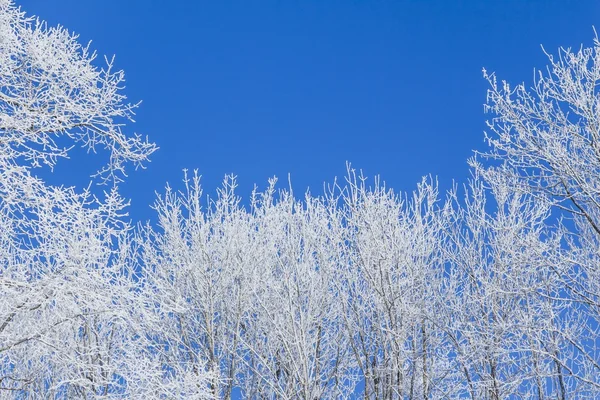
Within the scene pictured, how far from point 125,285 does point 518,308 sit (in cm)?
655

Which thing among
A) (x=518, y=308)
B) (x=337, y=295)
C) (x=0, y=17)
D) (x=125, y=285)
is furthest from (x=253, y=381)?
(x=0, y=17)

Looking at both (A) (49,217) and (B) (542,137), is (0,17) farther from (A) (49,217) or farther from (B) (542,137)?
(B) (542,137)

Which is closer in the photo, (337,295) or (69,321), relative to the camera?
(69,321)

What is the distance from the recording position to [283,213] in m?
14.2

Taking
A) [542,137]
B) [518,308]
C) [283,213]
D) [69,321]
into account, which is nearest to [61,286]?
[69,321]

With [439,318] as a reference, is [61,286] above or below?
below

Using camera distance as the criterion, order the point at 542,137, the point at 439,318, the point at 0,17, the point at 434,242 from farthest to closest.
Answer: the point at 434,242, the point at 439,318, the point at 542,137, the point at 0,17

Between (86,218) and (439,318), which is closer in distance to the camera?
(86,218)

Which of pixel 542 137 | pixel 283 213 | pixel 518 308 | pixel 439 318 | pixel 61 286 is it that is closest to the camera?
pixel 61 286

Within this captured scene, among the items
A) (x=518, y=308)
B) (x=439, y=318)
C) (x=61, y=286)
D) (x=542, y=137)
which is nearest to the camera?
(x=61, y=286)

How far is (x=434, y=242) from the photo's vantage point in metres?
12.3

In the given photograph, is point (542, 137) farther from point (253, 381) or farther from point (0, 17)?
point (253, 381)

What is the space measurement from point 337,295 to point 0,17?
8359 millimetres

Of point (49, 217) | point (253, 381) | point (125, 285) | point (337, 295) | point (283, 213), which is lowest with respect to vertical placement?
point (125, 285)
